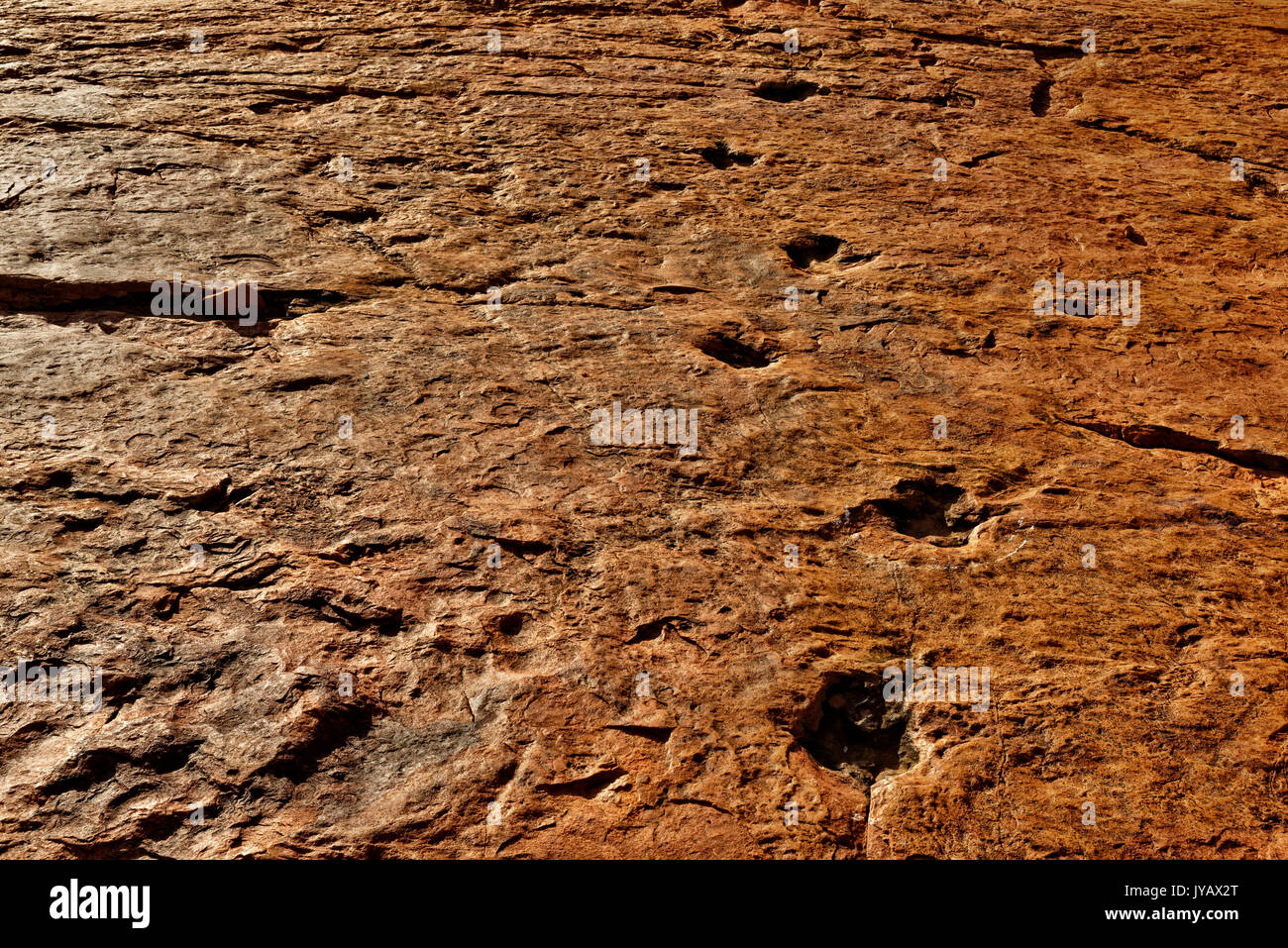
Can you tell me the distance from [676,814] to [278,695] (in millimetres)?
1673

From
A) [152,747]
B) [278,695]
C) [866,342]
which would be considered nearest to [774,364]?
[866,342]

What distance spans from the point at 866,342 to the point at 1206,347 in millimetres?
2020

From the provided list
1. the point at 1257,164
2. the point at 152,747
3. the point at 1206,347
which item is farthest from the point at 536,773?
the point at 1257,164

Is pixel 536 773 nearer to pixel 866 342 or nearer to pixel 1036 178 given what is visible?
pixel 866 342

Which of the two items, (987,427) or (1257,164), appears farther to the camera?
(1257,164)

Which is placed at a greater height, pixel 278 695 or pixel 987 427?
pixel 987 427

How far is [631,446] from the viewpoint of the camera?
5.40 meters

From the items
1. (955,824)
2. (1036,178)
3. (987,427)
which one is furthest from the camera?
(1036,178)

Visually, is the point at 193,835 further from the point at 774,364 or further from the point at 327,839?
the point at 774,364

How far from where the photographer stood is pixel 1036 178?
7.41 meters

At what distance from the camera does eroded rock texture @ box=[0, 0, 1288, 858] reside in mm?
3990

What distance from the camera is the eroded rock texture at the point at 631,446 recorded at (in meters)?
3.99
